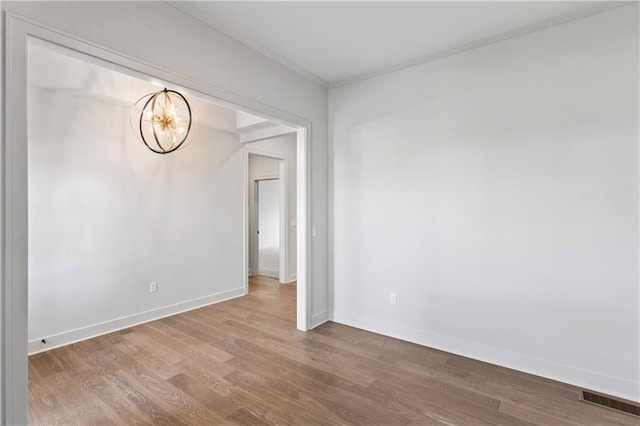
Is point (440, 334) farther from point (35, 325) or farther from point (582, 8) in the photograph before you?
point (35, 325)

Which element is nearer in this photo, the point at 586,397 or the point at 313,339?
the point at 586,397

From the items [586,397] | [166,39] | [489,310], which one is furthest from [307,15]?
[586,397]

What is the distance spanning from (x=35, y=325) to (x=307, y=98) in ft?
11.7

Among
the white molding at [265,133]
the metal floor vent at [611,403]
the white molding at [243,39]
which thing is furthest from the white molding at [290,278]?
the metal floor vent at [611,403]

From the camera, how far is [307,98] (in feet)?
11.3

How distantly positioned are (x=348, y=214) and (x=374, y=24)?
192 centimetres

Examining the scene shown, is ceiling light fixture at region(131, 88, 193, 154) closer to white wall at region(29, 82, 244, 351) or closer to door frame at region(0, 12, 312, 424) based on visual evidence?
white wall at region(29, 82, 244, 351)

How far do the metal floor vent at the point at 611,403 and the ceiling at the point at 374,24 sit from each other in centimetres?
284

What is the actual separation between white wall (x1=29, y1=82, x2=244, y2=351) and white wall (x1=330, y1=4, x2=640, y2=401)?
7.37 feet

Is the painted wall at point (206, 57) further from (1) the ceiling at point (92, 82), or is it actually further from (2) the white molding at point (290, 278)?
(2) the white molding at point (290, 278)

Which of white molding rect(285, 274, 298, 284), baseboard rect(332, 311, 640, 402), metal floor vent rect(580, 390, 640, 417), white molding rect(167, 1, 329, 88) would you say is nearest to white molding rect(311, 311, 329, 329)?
baseboard rect(332, 311, 640, 402)

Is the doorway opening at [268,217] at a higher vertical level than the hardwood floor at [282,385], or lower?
higher

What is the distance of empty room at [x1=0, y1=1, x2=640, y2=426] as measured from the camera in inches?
80.8

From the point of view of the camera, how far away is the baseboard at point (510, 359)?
7.32ft
